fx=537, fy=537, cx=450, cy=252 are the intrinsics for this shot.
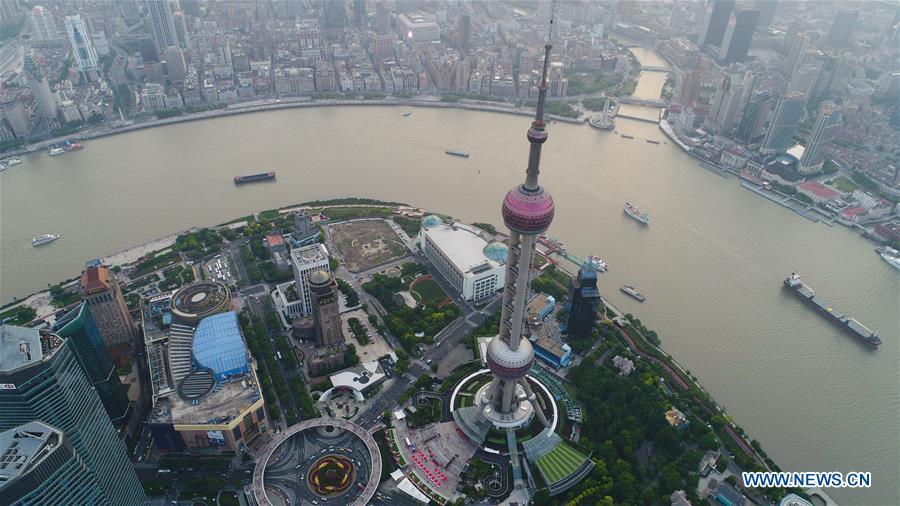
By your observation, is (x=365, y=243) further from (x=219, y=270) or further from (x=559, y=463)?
(x=559, y=463)

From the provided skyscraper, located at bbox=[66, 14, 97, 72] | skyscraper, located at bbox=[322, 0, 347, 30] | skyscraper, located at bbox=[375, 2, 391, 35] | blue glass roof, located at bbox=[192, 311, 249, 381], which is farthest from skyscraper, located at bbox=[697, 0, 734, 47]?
skyscraper, located at bbox=[66, 14, 97, 72]

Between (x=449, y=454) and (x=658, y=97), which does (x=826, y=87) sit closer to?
(x=658, y=97)

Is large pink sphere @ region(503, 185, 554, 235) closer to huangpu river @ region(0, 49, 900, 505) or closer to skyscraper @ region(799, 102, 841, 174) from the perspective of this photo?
huangpu river @ region(0, 49, 900, 505)

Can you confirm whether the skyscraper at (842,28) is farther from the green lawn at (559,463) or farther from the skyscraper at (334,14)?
the green lawn at (559,463)

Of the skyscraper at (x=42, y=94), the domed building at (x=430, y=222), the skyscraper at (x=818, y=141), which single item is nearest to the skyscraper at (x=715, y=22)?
the skyscraper at (x=818, y=141)

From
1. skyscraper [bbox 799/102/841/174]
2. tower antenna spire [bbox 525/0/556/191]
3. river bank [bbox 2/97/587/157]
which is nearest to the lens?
tower antenna spire [bbox 525/0/556/191]
